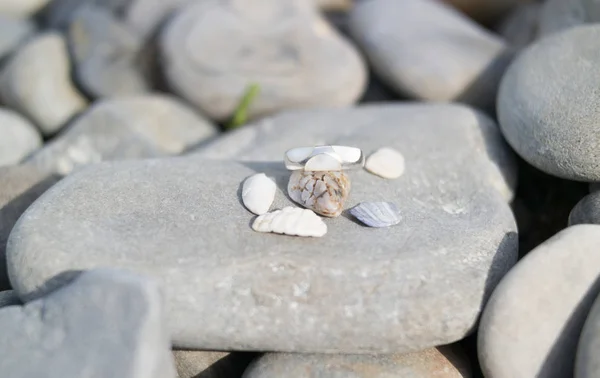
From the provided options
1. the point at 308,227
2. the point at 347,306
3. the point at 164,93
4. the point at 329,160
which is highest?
the point at 329,160

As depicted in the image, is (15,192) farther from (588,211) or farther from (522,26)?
(522,26)

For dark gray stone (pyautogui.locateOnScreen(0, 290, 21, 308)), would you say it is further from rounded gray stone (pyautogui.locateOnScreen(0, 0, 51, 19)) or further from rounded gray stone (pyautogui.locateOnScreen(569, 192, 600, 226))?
rounded gray stone (pyautogui.locateOnScreen(0, 0, 51, 19))

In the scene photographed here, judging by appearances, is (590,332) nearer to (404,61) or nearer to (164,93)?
(404,61)

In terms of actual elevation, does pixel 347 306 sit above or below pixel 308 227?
below

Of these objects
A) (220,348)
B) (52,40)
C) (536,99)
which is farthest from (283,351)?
(52,40)

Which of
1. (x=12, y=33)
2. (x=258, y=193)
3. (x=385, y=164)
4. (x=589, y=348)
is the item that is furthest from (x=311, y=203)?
(x=12, y=33)

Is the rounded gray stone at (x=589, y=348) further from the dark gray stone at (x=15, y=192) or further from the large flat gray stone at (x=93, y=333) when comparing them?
the dark gray stone at (x=15, y=192)
